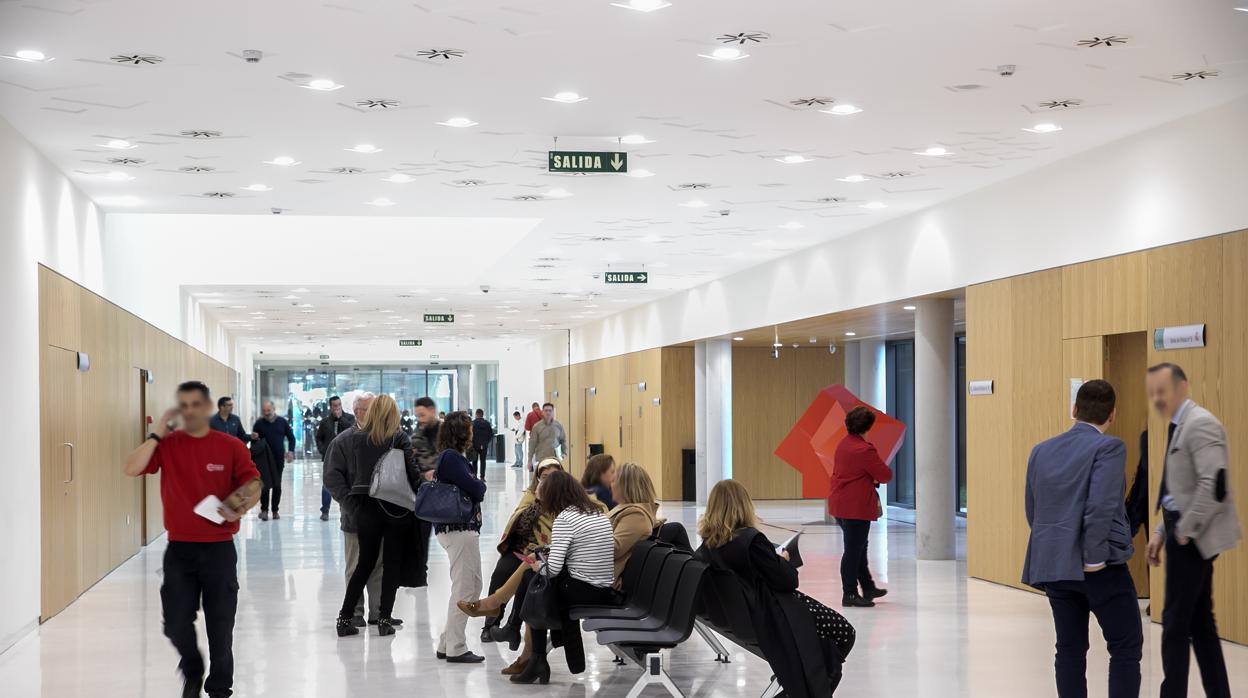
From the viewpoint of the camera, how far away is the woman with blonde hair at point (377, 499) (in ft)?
26.2

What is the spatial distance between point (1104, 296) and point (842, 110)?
2.85 meters

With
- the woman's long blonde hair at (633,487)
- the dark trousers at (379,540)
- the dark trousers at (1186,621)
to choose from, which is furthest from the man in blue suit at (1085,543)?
the dark trousers at (379,540)

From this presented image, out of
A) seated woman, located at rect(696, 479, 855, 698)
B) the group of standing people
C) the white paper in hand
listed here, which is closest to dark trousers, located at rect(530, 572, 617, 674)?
seated woman, located at rect(696, 479, 855, 698)

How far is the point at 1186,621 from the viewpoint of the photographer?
17.1 feet

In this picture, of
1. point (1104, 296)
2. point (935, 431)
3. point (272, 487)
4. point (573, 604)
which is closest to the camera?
point (573, 604)

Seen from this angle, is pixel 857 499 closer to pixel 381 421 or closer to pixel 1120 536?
pixel 381 421

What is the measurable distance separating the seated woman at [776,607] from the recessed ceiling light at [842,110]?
3.17 meters

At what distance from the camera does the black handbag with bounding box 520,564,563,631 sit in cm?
636

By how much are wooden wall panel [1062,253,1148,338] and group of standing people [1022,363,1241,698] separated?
12.7 feet

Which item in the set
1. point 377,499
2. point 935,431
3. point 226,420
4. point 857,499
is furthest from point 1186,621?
point 226,420

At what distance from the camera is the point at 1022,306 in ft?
34.8

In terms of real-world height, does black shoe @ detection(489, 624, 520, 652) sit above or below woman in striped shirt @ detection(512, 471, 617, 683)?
below

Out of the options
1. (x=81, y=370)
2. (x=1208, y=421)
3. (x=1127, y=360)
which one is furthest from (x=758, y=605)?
(x=81, y=370)

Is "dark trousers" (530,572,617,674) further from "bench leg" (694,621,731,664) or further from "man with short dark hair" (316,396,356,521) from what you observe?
"man with short dark hair" (316,396,356,521)
